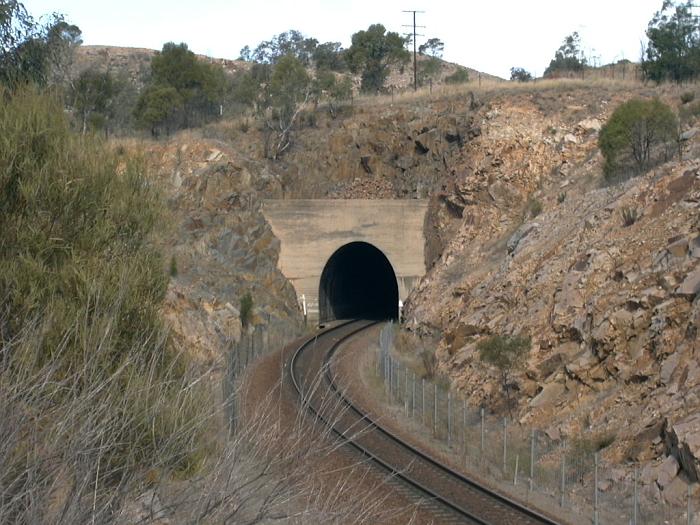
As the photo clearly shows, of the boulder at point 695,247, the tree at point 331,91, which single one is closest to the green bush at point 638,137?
the boulder at point 695,247

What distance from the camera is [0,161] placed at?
13219 millimetres

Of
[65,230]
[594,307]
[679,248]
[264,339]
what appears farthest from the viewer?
Answer: [264,339]

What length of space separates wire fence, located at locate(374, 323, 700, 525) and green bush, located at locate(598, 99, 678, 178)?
548 inches

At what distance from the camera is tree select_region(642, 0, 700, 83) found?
5644 cm

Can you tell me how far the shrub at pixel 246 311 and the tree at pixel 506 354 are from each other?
16048 mm

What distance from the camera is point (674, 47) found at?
58469mm

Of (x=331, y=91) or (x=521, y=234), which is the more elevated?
(x=331, y=91)

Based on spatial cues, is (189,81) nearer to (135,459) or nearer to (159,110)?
(159,110)

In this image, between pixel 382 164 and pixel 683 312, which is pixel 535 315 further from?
pixel 382 164

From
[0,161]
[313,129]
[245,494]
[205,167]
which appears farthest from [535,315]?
[313,129]

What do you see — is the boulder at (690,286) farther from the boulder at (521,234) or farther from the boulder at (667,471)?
the boulder at (521,234)

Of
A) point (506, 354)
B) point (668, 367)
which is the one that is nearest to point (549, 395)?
point (506, 354)

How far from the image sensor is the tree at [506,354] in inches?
915

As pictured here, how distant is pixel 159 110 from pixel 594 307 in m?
42.5
